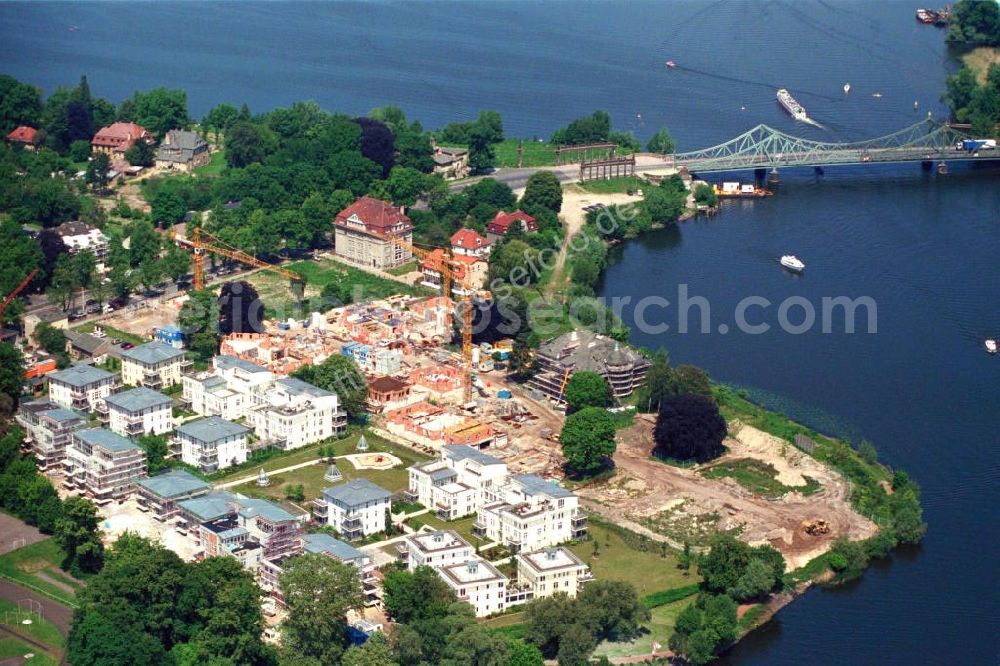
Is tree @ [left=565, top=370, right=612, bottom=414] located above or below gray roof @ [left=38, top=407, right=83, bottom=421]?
above

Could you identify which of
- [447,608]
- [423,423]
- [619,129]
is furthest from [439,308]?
[619,129]

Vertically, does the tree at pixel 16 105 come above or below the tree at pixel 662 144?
below

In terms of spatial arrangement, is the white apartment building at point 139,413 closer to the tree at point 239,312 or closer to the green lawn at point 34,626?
the tree at point 239,312

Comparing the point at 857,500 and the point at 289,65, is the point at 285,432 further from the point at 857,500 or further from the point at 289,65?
the point at 289,65

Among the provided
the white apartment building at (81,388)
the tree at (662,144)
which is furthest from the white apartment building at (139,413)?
the tree at (662,144)

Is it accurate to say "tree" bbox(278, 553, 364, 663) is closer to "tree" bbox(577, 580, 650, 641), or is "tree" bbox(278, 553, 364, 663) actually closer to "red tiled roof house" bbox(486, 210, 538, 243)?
"tree" bbox(577, 580, 650, 641)

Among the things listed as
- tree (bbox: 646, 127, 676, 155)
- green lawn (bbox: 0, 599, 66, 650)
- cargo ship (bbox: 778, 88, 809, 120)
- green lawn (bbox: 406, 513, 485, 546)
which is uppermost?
cargo ship (bbox: 778, 88, 809, 120)

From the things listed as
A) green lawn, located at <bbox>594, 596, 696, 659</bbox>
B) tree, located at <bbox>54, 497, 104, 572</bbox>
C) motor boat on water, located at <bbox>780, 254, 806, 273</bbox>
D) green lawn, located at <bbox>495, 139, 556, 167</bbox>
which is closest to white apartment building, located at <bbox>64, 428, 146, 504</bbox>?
tree, located at <bbox>54, 497, 104, 572</bbox>
